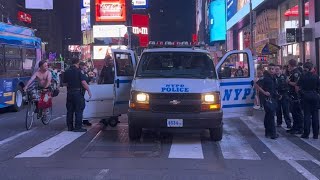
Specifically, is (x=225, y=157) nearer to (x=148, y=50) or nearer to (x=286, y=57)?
(x=148, y=50)

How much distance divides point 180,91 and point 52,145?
Result: 112 inches

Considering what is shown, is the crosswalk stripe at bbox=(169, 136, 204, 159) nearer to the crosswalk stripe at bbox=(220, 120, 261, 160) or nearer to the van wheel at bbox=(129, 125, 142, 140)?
the crosswalk stripe at bbox=(220, 120, 261, 160)

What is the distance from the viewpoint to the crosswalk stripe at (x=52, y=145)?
31.2 ft

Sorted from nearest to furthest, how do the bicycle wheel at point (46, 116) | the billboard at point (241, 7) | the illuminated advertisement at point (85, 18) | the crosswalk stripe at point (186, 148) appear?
the crosswalk stripe at point (186, 148)
the bicycle wheel at point (46, 116)
the billboard at point (241, 7)
the illuminated advertisement at point (85, 18)

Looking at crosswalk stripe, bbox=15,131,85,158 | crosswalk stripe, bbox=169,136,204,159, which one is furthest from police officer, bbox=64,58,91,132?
crosswalk stripe, bbox=169,136,204,159

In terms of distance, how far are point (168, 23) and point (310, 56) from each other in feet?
326

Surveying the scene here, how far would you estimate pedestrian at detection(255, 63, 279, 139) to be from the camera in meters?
11.5

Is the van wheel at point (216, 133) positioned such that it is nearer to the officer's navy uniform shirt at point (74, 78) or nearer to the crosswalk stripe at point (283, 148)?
the crosswalk stripe at point (283, 148)

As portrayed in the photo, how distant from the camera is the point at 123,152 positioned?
977cm

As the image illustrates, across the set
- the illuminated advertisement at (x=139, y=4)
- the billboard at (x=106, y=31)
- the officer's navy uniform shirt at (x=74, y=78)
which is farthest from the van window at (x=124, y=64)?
the illuminated advertisement at (x=139, y=4)

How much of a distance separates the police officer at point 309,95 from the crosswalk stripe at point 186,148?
251cm

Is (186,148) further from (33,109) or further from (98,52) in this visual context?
(98,52)

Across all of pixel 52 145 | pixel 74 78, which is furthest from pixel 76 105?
pixel 52 145

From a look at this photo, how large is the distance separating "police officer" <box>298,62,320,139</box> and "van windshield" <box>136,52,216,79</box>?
207 cm
